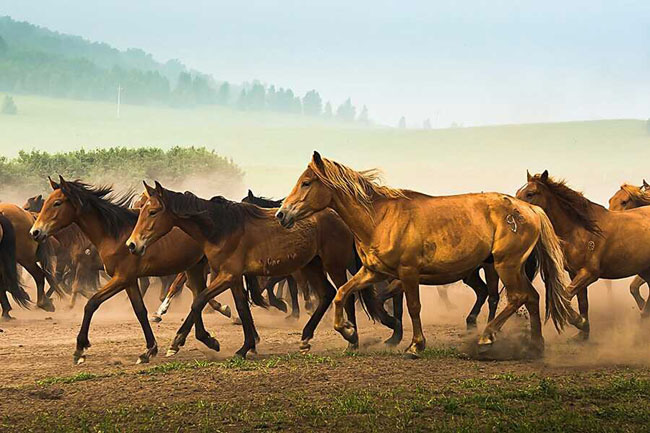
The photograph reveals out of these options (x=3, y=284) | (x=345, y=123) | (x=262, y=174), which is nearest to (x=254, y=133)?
(x=262, y=174)

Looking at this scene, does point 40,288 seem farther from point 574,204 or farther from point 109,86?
point 109,86

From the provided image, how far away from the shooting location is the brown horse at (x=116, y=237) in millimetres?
12031

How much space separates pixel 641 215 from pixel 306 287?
5411 millimetres

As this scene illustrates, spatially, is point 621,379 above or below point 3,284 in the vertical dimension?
above

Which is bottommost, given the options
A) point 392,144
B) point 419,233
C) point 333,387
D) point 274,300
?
point 392,144

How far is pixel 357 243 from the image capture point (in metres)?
11.3

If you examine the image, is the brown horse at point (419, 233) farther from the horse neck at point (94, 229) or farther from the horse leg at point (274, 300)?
the horse leg at point (274, 300)

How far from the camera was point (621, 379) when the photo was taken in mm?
9570

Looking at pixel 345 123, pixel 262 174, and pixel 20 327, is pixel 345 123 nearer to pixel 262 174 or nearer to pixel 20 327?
pixel 262 174

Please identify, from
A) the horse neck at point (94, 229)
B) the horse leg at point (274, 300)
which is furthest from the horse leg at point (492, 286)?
the horse neck at point (94, 229)

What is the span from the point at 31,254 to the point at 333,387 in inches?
436

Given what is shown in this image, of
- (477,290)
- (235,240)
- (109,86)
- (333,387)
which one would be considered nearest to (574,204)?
(477,290)

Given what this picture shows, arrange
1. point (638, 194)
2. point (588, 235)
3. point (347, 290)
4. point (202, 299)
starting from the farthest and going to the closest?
point (638, 194) < point (588, 235) < point (202, 299) < point (347, 290)

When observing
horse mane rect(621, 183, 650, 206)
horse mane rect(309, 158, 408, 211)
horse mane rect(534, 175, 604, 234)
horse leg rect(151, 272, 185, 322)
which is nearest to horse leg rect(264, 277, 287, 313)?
horse leg rect(151, 272, 185, 322)
